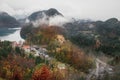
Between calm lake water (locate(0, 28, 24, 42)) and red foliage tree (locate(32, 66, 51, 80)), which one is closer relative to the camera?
red foliage tree (locate(32, 66, 51, 80))

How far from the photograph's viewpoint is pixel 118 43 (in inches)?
3873

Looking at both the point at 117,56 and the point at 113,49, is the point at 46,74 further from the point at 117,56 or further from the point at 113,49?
the point at 113,49

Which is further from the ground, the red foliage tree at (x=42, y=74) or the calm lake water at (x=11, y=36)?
the calm lake water at (x=11, y=36)

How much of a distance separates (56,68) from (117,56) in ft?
86.3

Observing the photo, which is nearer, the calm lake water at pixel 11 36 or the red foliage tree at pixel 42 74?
the red foliage tree at pixel 42 74

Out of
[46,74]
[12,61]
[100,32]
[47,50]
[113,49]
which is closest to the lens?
[46,74]

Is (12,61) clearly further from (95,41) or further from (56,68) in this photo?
(95,41)

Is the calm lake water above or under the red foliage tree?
above

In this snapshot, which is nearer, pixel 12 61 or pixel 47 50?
pixel 12 61

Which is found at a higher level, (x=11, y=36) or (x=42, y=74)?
(x=11, y=36)

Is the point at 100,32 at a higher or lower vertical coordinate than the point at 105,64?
higher

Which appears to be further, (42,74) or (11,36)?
(11,36)

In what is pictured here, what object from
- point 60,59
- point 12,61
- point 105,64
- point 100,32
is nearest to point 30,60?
point 12,61

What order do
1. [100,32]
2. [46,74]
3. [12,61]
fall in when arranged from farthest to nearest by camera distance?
[100,32]
[12,61]
[46,74]
